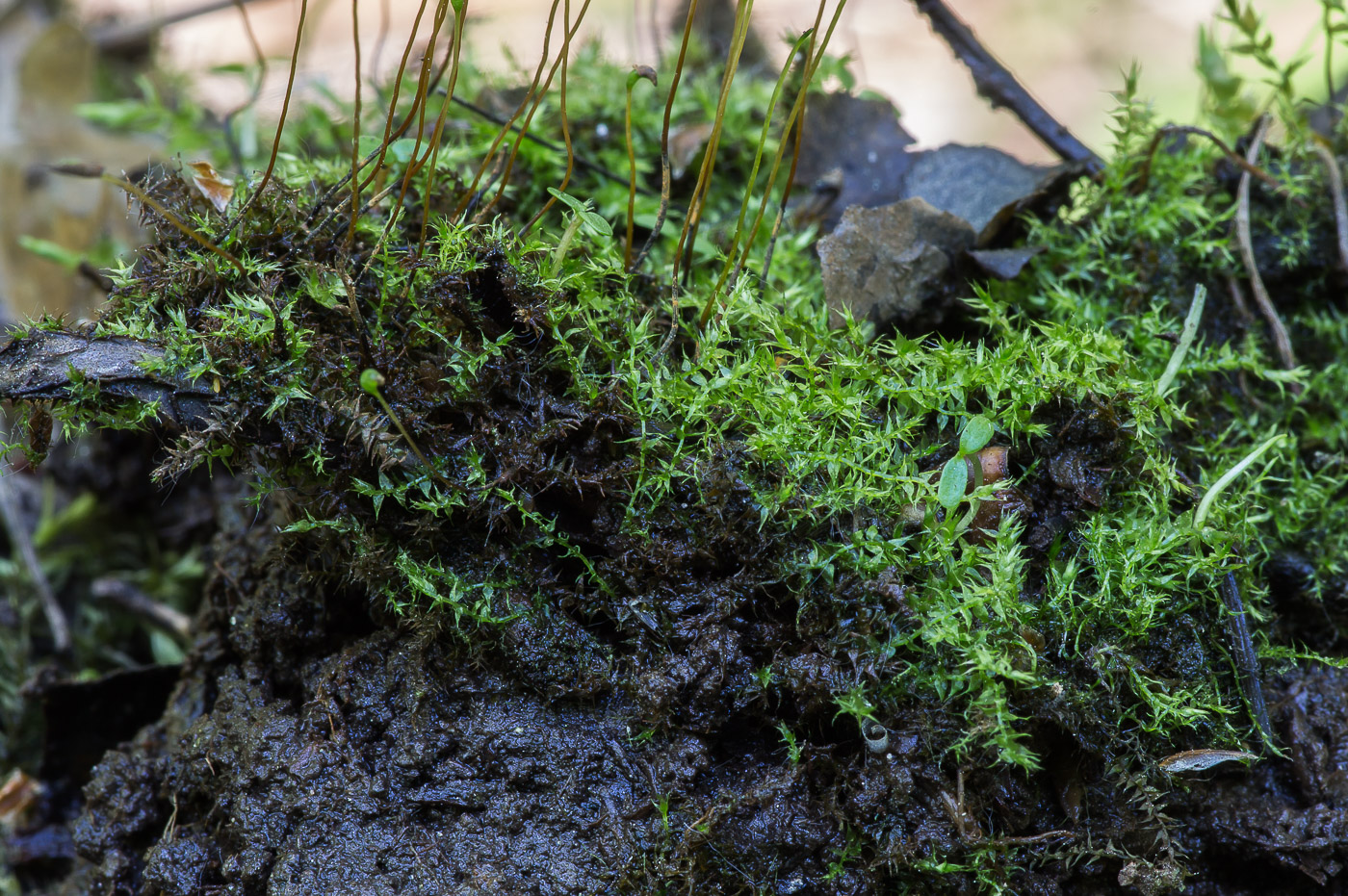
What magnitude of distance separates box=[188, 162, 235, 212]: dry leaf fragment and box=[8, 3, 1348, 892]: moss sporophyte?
0.04m

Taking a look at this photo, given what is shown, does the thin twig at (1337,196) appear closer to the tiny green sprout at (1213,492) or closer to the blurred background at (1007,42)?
the tiny green sprout at (1213,492)

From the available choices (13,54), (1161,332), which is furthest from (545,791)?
(13,54)

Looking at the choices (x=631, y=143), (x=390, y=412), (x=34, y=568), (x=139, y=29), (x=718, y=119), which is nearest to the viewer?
(x=390, y=412)

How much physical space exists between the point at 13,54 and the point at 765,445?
4.02 m

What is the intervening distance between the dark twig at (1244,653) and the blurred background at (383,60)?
1.23 m

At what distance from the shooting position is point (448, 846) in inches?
63.3

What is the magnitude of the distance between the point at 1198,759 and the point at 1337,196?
167 cm

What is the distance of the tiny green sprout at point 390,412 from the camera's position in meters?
1.48

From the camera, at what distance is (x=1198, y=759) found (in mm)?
1646

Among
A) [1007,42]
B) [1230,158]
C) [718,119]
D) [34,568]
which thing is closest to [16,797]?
[34,568]

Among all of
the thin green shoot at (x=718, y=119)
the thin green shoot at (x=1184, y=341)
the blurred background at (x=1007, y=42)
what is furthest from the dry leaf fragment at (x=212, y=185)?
the blurred background at (x=1007, y=42)

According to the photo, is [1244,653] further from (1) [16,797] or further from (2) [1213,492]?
(1) [16,797]

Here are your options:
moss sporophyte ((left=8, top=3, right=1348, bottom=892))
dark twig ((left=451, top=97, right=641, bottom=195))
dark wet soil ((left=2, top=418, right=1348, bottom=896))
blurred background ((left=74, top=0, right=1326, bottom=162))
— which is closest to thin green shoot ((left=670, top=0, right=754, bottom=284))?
moss sporophyte ((left=8, top=3, right=1348, bottom=892))

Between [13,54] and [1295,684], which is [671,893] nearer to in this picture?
[1295,684]
